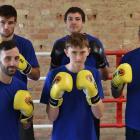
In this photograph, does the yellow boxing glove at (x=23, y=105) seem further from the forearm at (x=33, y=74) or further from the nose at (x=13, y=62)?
the forearm at (x=33, y=74)

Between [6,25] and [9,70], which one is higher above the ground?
[6,25]

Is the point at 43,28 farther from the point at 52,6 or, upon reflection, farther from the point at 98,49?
the point at 98,49

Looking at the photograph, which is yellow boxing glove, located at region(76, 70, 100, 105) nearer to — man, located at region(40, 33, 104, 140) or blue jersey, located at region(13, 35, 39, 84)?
man, located at region(40, 33, 104, 140)

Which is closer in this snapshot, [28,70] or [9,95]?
[9,95]

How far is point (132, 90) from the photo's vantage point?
6.84 feet

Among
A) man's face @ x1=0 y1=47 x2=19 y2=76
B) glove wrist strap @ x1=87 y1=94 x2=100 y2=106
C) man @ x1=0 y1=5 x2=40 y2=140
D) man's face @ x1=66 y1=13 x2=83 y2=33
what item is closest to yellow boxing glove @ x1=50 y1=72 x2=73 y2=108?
glove wrist strap @ x1=87 y1=94 x2=100 y2=106

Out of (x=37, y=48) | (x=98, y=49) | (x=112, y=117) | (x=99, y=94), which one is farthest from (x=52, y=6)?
(x=99, y=94)

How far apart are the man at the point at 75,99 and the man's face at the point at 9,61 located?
0.22 meters

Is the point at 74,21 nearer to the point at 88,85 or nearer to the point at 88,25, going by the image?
the point at 88,85

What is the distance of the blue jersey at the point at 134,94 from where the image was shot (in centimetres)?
205

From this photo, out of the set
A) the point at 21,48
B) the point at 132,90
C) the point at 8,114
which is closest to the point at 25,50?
the point at 21,48

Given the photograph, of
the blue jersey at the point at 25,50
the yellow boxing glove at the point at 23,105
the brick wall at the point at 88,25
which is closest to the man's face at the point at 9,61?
the yellow boxing glove at the point at 23,105

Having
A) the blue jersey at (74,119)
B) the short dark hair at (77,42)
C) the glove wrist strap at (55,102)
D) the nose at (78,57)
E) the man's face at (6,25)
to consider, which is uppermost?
the man's face at (6,25)

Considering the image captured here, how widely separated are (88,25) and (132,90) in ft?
5.89
